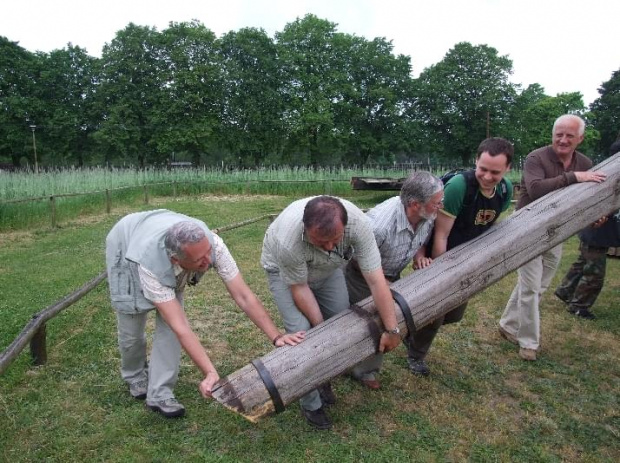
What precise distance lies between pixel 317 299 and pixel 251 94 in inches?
1312

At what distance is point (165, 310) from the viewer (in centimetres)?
258

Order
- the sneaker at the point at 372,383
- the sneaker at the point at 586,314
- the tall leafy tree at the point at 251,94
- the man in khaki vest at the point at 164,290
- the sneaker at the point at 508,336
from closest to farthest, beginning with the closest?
the man in khaki vest at the point at 164,290
the sneaker at the point at 372,383
the sneaker at the point at 508,336
the sneaker at the point at 586,314
the tall leafy tree at the point at 251,94

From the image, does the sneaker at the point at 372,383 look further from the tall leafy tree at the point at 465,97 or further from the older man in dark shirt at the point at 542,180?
Answer: the tall leafy tree at the point at 465,97

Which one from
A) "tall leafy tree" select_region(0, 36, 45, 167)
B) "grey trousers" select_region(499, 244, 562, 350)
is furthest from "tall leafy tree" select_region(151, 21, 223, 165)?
"grey trousers" select_region(499, 244, 562, 350)

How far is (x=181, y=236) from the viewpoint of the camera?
2.39 meters

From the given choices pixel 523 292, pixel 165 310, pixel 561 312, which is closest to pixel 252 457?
pixel 165 310

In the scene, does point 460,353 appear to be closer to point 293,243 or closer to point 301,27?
point 293,243

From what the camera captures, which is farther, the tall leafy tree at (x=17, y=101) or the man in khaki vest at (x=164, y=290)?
the tall leafy tree at (x=17, y=101)

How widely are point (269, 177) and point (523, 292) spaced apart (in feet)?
62.2

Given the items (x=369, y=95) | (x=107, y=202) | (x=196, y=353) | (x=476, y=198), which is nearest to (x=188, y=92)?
(x=369, y=95)

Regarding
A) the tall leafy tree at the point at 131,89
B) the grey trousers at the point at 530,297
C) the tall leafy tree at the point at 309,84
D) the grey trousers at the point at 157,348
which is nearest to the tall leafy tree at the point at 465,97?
the tall leafy tree at the point at 309,84

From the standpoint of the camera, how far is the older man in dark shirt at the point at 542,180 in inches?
139

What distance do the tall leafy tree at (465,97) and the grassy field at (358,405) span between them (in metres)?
31.3

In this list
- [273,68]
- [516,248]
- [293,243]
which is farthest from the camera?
[273,68]
